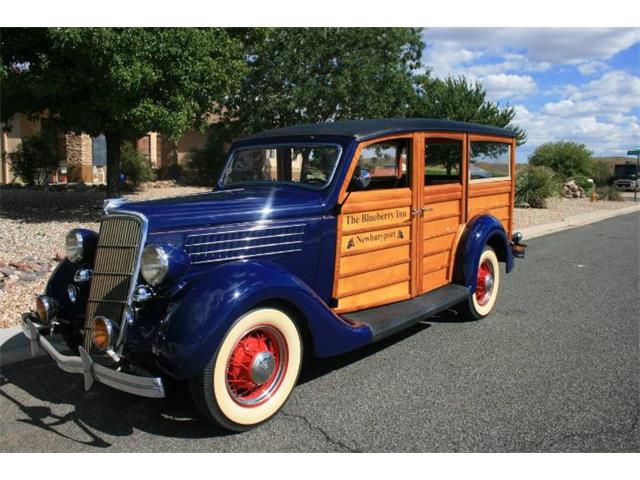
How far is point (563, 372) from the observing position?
12.9 ft

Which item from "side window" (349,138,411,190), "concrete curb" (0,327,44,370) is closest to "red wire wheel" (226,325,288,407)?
"side window" (349,138,411,190)

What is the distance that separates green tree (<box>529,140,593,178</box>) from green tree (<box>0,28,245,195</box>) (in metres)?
25.1

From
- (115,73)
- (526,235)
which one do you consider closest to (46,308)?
(115,73)

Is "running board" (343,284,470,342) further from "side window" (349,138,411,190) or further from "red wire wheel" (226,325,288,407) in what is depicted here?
"side window" (349,138,411,190)

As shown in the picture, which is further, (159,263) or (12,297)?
(12,297)

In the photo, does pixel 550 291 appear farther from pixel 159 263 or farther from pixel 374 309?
pixel 159 263

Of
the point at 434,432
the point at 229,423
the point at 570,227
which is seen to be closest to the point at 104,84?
the point at 229,423

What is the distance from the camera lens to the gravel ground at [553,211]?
14.1 metres

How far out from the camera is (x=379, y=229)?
4191 millimetres

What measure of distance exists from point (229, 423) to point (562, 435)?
6.13 ft

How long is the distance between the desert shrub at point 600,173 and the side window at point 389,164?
28.2 metres

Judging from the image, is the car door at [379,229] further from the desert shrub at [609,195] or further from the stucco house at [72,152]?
the desert shrub at [609,195]

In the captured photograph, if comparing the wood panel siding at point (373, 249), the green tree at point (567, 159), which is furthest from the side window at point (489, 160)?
the green tree at point (567, 159)

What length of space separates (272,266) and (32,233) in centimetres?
662
